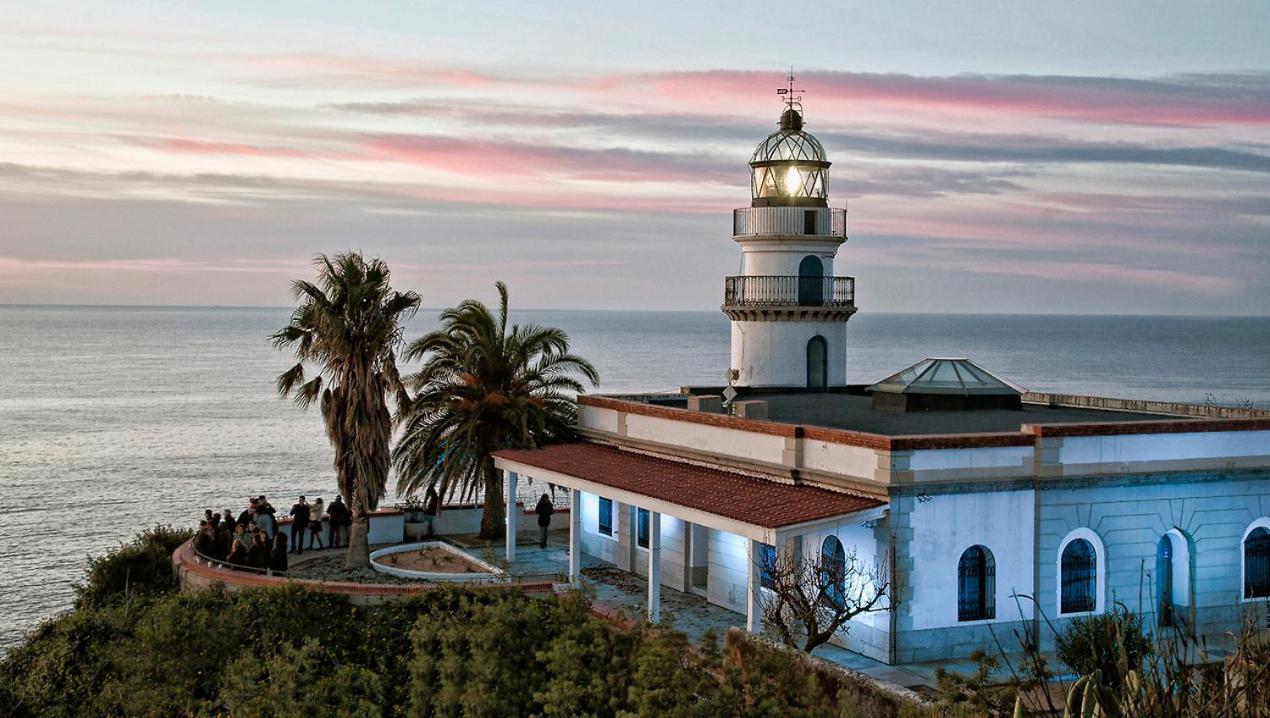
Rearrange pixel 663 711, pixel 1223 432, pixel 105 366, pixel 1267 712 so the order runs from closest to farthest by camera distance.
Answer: pixel 1267 712, pixel 663 711, pixel 1223 432, pixel 105 366

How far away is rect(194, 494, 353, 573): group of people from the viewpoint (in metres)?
27.3

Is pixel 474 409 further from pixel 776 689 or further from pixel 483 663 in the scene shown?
pixel 776 689

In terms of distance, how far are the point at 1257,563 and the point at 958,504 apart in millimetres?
6556

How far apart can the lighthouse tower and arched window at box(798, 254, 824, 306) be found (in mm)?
27

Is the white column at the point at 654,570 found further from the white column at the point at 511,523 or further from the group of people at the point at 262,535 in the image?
the group of people at the point at 262,535

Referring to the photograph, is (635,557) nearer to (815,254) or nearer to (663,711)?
(815,254)

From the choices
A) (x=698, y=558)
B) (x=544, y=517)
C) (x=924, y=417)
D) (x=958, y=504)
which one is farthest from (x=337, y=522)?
(x=958, y=504)

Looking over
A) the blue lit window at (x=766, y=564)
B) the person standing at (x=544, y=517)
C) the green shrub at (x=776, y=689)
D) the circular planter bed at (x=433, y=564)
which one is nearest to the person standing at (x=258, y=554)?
the circular planter bed at (x=433, y=564)

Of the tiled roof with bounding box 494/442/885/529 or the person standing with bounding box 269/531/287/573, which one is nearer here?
the tiled roof with bounding box 494/442/885/529

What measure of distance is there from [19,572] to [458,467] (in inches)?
958

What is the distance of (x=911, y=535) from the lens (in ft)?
71.4

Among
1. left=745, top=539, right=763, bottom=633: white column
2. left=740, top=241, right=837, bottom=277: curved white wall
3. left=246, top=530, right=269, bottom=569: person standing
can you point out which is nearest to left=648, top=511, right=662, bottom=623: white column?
left=745, top=539, right=763, bottom=633: white column

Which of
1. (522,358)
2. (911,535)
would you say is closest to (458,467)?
(522,358)

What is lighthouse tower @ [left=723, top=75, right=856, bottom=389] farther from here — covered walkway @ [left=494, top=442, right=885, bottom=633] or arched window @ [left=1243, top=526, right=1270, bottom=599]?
arched window @ [left=1243, top=526, right=1270, bottom=599]
